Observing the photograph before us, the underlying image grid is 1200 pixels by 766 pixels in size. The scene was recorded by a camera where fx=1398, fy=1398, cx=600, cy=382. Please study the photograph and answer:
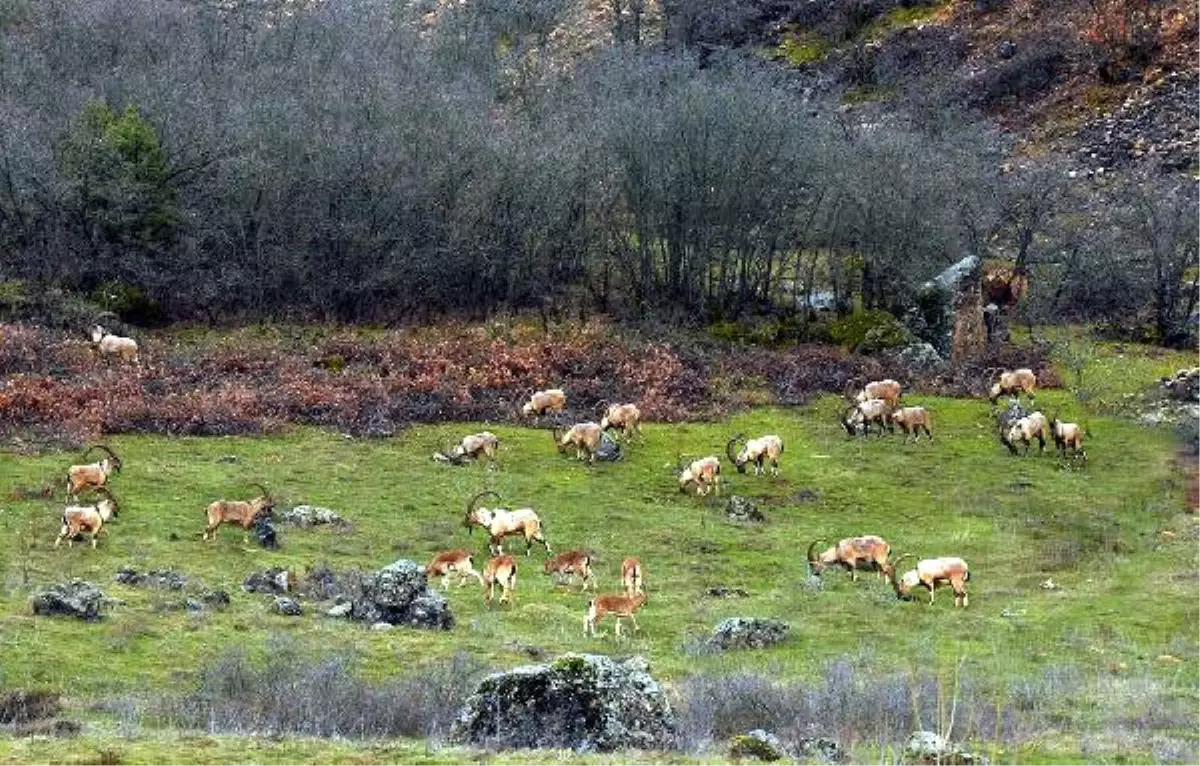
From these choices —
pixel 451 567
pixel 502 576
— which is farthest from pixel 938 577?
pixel 451 567

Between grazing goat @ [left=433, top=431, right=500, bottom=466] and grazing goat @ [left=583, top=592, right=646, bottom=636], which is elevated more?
grazing goat @ [left=583, top=592, right=646, bottom=636]

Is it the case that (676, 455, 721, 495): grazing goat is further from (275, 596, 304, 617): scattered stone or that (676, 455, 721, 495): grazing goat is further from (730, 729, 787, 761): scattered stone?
(730, 729, 787, 761): scattered stone

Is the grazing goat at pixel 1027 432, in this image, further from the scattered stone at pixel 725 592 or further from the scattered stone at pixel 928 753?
the scattered stone at pixel 928 753

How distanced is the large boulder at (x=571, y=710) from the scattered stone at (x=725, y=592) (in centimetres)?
927

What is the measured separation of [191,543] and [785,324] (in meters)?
26.3

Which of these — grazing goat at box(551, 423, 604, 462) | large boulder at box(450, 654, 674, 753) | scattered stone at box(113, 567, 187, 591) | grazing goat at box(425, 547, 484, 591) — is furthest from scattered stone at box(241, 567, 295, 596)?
grazing goat at box(551, 423, 604, 462)

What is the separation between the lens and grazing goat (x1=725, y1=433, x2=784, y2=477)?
97.5ft

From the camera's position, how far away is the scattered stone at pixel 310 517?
80.4ft

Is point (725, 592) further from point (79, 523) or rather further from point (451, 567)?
point (79, 523)

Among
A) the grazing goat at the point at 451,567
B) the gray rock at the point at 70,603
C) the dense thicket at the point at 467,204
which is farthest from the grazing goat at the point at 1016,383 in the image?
the gray rock at the point at 70,603

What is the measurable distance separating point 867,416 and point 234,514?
54.0ft

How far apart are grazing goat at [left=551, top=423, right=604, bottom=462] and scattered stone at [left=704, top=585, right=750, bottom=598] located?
9.09m

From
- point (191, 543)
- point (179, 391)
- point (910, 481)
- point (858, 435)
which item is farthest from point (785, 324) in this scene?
point (191, 543)

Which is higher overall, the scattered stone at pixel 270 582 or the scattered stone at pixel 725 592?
the scattered stone at pixel 270 582
